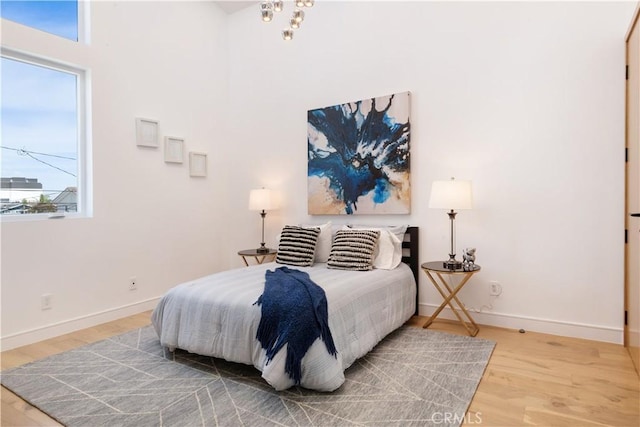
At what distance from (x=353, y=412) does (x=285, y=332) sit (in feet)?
1.76

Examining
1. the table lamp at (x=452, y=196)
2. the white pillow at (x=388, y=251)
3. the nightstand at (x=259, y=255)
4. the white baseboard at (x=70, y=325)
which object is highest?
the table lamp at (x=452, y=196)

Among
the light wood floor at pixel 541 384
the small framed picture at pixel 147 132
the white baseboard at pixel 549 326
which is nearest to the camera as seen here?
the light wood floor at pixel 541 384

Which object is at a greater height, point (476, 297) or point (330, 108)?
point (330, 108)

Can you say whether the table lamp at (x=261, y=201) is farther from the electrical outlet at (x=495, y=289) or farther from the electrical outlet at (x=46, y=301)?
the electrical outlet at (x=495, y=289)

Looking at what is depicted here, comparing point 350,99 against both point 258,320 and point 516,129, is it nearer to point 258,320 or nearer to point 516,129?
point 516,129

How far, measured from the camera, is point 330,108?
411 cm

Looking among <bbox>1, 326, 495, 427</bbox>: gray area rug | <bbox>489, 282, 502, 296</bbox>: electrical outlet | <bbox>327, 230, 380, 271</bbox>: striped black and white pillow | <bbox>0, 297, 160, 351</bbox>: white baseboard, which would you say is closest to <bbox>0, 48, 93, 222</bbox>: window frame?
<bbox>0, 297, 160, 351</bbox>: white baseboard

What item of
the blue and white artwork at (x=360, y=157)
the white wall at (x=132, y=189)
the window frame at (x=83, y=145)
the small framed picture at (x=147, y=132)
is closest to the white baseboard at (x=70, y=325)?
the white wall at (x=132, y=189)

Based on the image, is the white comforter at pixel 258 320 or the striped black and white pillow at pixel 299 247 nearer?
the white comforter at pixel 258 320

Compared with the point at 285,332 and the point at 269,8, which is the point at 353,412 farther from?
the point at 269,8

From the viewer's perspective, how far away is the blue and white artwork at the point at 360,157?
3703 mm

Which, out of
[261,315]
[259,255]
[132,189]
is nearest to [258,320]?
[261,315]

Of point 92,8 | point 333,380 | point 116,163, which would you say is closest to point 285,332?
point 333,380

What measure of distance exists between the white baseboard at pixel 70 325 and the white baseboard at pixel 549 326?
9.71ft
